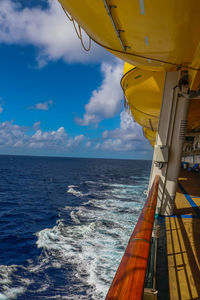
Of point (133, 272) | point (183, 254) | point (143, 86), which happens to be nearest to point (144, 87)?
point (143, 86)

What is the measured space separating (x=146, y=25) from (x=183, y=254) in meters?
2.88

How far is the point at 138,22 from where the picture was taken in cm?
231

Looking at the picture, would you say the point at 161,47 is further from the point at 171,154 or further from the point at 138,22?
the point at 171,154

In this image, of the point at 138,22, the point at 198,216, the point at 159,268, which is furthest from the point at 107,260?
the point at 138,22

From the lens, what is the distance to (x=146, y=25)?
2.35m

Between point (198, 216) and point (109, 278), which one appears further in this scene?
point (109, 278)

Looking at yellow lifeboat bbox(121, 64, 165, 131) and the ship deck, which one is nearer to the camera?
the ship deck

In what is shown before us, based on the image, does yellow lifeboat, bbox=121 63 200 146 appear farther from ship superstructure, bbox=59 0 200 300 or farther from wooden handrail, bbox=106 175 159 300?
wooden handrail, bbox=106 175 159 300

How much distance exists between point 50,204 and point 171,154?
12551 mm

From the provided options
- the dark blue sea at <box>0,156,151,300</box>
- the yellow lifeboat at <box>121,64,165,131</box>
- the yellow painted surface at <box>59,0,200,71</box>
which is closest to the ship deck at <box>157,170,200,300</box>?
the dark blue sea at <box>0,156,151,300</box>

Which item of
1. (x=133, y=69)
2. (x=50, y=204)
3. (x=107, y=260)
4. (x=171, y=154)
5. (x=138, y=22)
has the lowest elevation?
(x=50, y=204)

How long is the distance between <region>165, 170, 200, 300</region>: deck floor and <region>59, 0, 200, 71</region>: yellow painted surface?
2.74 metres

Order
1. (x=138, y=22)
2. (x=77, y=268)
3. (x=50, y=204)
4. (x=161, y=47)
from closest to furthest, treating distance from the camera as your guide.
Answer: (x=138, y=22), (x=161, y=47), (x=77, y=268), (x=50, y=204)

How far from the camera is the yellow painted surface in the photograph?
2.09 m
